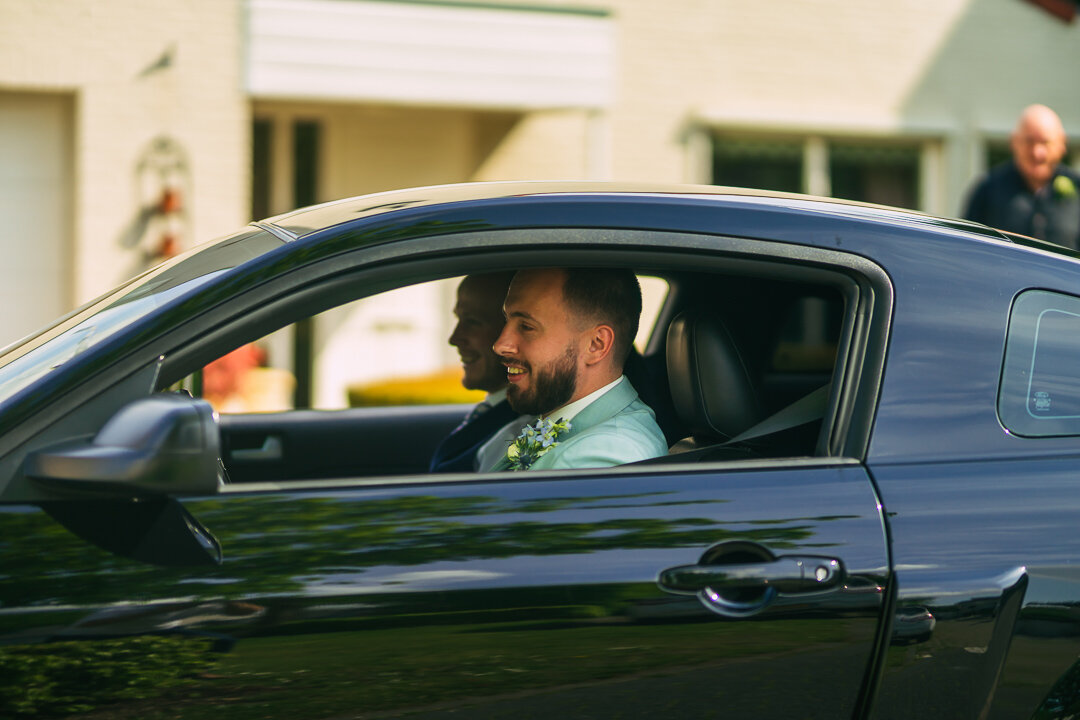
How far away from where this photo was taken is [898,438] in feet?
6.48

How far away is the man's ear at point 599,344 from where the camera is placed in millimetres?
2479

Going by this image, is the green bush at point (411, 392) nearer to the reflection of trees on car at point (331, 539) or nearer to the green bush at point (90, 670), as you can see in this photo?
the reflection of trees on car at point (331, 539)

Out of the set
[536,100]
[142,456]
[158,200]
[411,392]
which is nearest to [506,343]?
[142,456]

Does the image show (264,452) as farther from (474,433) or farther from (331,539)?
(331,539)

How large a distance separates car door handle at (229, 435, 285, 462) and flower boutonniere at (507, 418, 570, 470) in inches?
45.5

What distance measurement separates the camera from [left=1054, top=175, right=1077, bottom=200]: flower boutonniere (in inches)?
229

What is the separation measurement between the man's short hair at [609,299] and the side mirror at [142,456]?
86 centimetres

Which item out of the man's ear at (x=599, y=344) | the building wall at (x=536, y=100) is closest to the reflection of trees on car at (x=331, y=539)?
the man's ear at (x=599, y=344)

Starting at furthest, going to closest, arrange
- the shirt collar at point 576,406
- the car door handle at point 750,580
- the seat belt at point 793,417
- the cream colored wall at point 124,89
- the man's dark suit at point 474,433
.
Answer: the cream colored wall at point 124,89 → the man's dark suit at point 474,433 → the shirt collar at point 576,406 → the seat belt at point 793,417 → the car door handle at point 750,580

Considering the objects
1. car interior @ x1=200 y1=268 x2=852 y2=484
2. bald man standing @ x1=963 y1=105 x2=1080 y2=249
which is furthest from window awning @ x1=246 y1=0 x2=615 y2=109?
car interior @ x1=200 y1=268 x2=852 y2=484

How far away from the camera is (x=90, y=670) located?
1.71 meters

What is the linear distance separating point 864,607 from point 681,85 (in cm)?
832

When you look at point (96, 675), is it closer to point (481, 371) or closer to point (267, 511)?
point (267, 511)

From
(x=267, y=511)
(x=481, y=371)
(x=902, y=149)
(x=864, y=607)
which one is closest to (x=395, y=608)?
(x=267, y=511)
